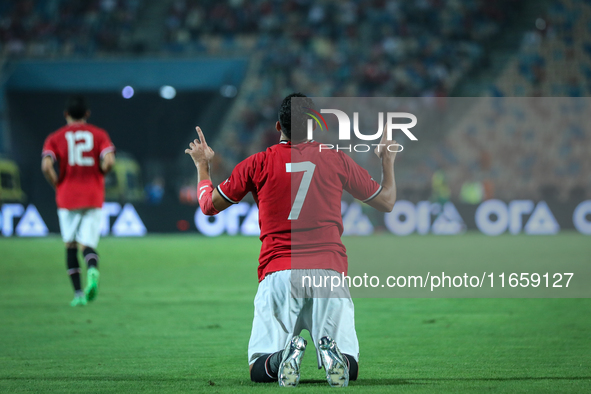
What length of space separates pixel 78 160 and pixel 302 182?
4.80 metres

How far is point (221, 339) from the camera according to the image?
21.0ft

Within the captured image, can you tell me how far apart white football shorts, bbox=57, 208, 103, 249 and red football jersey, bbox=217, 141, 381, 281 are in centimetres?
445

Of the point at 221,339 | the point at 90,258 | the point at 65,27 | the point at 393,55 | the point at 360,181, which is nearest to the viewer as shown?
the point at 360,181

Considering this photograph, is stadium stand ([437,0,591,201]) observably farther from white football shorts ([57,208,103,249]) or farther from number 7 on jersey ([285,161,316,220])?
number 7 on jersey ([285,161,316,220])

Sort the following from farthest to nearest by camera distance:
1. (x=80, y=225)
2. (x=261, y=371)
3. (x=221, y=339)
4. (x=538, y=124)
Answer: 1. (x=538, y=124)
2. (x=80, y=225)
3. (x=221, y=339)
4. (x=261, y=371)

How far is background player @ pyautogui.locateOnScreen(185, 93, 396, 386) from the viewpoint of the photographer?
14.9ft

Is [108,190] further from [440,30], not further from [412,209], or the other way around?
[440,30]

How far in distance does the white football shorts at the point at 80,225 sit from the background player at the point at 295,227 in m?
4.32

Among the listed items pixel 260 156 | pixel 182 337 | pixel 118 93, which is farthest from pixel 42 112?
pixel 260 156

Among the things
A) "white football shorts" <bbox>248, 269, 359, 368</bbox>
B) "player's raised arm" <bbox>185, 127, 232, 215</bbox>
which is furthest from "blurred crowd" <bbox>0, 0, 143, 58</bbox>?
"white football shorts" <bbox>248, 269, 359, 368</bbox>

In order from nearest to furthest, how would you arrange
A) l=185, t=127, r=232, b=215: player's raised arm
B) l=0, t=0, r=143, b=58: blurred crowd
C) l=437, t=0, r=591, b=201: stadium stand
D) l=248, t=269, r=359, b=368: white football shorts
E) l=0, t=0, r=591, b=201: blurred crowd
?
1. l=248, t=269, r=359, b=368: white football shorts
2. l=185, t=127, r=232, b=215: player's raised arm
3. l=437, t=0, r=591, b=201: stadium stand
4. l=0, t=0, r=591, b=201: blurred crowd
5. l=0, t=0, r=143, b=58: blurred crowd

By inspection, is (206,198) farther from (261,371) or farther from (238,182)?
(261,371)

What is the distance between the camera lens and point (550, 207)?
21.3 meters

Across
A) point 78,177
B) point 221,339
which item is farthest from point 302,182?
point 78,177
